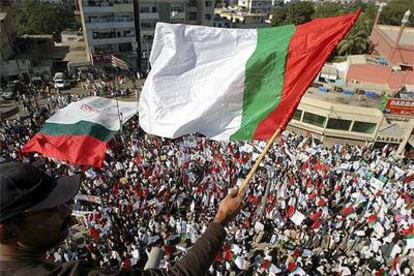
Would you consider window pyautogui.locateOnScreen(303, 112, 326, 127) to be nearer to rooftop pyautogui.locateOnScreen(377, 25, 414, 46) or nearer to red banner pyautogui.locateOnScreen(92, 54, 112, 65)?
red banner pyautogui.locateOnScreen(92, 54, 112, 65)

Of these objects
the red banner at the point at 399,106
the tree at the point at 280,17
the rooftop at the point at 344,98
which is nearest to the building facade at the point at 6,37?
the rooftop at the point at 344,98

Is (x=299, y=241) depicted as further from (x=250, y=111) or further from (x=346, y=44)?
(x=346, y=44)

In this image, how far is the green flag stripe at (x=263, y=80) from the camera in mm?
5637

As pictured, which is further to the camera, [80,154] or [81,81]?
[81,81]

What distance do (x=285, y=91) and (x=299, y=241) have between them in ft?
26.8

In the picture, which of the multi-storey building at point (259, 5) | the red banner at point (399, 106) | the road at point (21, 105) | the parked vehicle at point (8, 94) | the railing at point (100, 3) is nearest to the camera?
the red banner at point (399, 106)

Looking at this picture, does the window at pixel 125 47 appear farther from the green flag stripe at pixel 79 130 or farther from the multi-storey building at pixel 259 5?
the multi-storey building at pixel 259 5

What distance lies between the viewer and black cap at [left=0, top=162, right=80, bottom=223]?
63.7 inches

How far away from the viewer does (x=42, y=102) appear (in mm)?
28422

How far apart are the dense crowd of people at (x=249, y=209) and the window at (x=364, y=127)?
4051 mm

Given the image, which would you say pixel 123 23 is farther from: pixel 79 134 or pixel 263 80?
pixel 263 80

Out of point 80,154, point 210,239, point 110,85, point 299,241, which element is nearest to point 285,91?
point 210,239

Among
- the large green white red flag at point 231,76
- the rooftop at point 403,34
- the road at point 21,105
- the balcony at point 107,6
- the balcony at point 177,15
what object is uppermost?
the large green white red flag at point 231,76

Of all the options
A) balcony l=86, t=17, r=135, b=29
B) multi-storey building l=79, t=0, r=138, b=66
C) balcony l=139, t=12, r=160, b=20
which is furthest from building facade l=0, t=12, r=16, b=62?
balcony l=139, t=12, r=160, b=20
